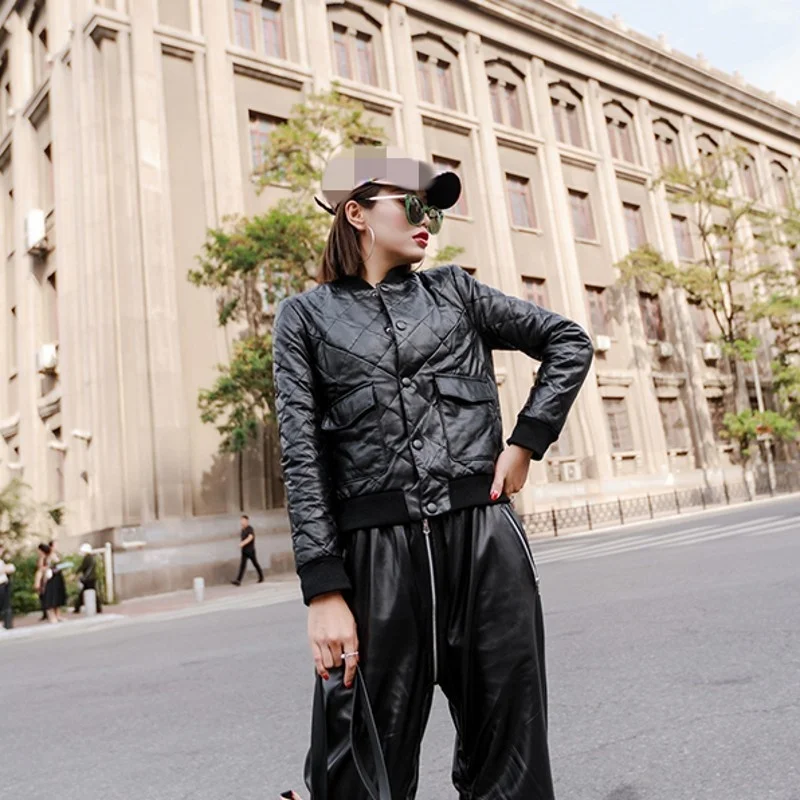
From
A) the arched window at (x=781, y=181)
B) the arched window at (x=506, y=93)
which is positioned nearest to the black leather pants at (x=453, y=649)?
the arched window at (x=506, y=93)

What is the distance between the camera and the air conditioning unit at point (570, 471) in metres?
26.5

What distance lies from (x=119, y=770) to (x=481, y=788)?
8.64ft

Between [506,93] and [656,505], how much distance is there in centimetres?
1552

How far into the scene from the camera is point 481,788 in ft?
6.45

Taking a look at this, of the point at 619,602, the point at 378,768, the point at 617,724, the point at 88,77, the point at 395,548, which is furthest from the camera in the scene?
the point at 88,77

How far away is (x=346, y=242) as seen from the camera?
224cm

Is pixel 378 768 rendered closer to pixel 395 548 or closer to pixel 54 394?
pixel 395 548

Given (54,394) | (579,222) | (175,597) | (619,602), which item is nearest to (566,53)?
(579,222)

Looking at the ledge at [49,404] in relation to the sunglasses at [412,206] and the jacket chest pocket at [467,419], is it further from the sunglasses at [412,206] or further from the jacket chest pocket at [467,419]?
the jacket chest pocket at [467,419]

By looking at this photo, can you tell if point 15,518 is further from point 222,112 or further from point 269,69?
point 269,69

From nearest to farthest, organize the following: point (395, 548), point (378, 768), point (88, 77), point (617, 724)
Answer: point (378, 768)
point (395, 548)
point (617, 724)
point (88, 77)

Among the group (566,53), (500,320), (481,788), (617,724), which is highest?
(566,53)

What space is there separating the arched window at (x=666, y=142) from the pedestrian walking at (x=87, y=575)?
27.7 m

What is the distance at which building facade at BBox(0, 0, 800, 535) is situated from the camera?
64.6 ft
